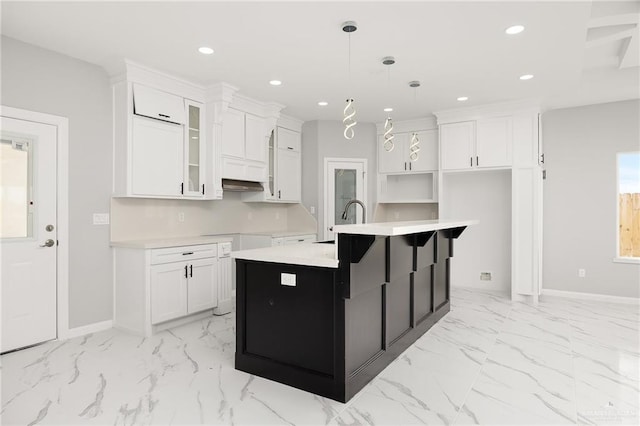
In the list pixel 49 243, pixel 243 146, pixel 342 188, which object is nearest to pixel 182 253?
pixel 49 243

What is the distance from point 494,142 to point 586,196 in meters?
1.50

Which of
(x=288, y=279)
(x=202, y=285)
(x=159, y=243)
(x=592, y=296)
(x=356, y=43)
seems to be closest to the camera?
(x=288, y=279)

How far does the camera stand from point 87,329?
3.83 m

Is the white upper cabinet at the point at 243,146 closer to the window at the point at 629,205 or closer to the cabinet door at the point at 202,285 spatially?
the cabinet door at the point at 202,285

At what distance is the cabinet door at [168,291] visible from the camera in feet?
12.5

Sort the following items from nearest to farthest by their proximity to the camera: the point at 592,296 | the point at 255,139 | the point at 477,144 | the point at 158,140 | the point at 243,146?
the point at 158,140
the point at 243,146
the point at 255,139
the point at 592,296
the point at 477,144

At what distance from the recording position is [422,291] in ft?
12.8

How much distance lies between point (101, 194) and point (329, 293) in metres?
2.77

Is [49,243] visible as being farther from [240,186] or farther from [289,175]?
[289,175]

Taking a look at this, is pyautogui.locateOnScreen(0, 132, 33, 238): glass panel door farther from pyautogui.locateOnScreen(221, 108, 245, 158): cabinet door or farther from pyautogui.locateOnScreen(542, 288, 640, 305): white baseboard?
pyautogui.locateOnScreen(542, 288, 640, 305): white baseboard

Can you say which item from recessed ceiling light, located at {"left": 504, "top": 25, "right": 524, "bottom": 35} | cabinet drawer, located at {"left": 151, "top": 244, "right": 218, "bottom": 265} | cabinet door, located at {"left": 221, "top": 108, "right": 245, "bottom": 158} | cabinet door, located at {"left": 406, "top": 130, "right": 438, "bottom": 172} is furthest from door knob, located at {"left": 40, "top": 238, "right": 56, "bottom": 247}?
cabinet door, located at {"left": 406, "top": 130, "right": 438, "bottom": 172}

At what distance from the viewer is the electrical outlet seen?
3904 millimetres

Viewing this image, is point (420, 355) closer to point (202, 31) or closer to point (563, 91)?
point (202, 31)

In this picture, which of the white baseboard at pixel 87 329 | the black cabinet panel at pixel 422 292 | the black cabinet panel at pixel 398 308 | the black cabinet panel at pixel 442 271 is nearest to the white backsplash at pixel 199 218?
the white baseboard at pixel 87 329
